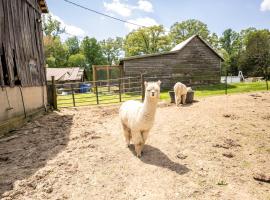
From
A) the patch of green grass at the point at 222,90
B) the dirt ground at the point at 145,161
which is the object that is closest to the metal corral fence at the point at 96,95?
the patch of green grass at the point at 222,90

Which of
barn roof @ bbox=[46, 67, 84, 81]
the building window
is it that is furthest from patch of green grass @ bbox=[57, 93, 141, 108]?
barn roof @ bbox=[46, 67, 84, 81]

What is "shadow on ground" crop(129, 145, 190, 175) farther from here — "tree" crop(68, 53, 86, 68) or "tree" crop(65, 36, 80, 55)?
"tree" crop(65, 36, 80, 55)

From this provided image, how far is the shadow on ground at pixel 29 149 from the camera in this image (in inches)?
176

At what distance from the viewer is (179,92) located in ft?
36.8

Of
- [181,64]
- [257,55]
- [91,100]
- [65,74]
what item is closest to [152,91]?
[91,100]

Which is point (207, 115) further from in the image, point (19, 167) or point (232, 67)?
point (232, 67)

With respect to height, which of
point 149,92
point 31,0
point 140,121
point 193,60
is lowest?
point 140,121

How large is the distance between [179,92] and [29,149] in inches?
289

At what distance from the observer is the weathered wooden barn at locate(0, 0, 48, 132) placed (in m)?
7.72

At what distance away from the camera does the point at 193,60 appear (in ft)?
78.7

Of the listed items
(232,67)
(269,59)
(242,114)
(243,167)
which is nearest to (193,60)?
(242,114)

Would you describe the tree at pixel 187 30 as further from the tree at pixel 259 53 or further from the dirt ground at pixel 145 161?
the dirt ground at pixel 145 161

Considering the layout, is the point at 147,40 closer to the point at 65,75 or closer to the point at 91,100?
the point at 65,75

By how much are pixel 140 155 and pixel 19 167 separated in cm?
254
